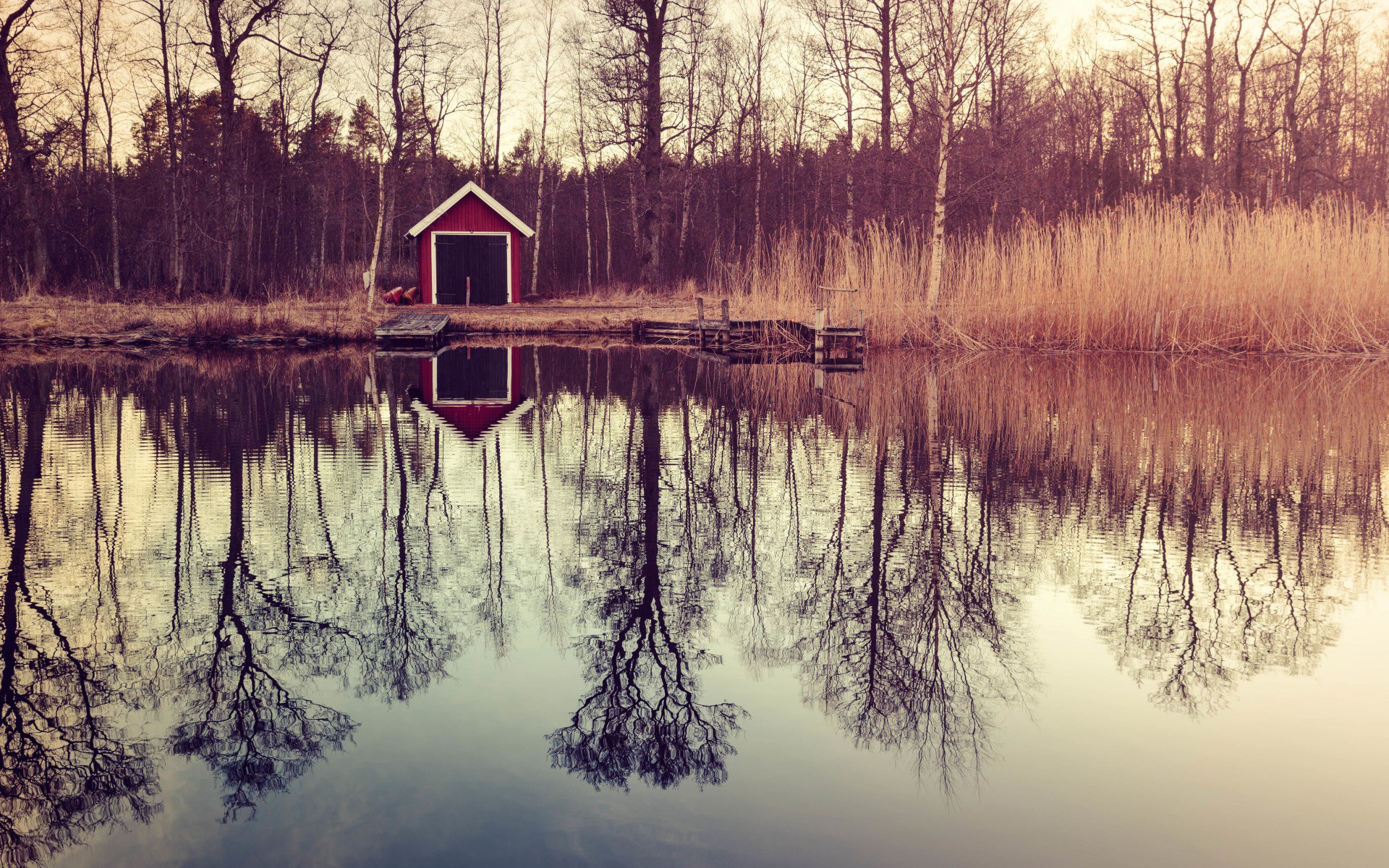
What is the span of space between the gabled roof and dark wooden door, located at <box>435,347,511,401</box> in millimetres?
8812

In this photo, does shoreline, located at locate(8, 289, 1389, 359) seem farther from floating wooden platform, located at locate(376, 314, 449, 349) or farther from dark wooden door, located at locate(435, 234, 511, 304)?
floating wooden platform, located at locate(376, 314, 449, 349)

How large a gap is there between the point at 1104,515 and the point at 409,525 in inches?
193

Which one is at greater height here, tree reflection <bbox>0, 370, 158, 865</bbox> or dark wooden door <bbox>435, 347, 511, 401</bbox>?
dark wooden door <bbox>435, 347, 511, 401</bbox>

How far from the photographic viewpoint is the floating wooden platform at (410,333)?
975 inches

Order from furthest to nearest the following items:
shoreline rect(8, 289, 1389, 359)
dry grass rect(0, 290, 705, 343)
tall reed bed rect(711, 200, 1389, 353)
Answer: dry grass rect(0, 290, 705, 343), shoreline rect(8, 289, 1389, 359), tall reed bed rect(711, 200, 1389, 353)

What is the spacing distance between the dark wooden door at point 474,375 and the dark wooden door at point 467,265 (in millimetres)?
8632

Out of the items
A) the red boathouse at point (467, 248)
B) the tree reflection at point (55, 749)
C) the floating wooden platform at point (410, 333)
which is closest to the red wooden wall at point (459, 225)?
the red boathouse at point (467, 248)

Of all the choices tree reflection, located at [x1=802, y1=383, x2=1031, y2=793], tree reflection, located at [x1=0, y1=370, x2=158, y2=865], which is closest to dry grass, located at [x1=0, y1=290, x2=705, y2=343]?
tree reflection, located at [x1=802, y1=383, x2=1031, y2=793]

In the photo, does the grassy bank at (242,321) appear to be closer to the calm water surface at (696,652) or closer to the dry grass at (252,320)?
the dry grass at (252,320)

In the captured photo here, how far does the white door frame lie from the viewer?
33.5 m

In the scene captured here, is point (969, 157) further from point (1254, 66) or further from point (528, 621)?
point (528, 621)

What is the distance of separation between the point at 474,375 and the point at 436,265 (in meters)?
15.8

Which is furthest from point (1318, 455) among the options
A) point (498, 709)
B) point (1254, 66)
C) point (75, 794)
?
point (1254, 66)

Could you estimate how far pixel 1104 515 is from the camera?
7.96 metres
